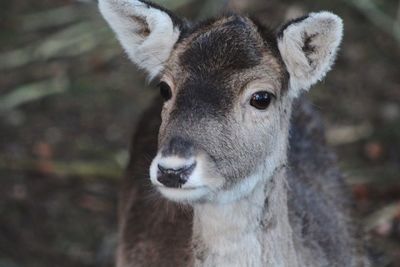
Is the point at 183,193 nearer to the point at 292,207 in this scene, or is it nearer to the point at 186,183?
the point at 186,183

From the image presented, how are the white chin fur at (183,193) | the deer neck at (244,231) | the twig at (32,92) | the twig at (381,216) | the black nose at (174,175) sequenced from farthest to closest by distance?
the twig at (32,92)
the twig at (381,216)
the deer neck at (244,231)
the white chin fur at (183,193)
the black nose at (174,175)

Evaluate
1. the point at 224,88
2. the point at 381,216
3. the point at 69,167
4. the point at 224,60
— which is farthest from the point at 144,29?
the point at 69,167

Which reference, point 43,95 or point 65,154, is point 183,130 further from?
point 43,95

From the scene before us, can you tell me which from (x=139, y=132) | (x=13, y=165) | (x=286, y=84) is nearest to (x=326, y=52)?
(x=286, y=84)

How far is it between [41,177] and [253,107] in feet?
12.6

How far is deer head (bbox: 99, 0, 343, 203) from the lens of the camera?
453 cm

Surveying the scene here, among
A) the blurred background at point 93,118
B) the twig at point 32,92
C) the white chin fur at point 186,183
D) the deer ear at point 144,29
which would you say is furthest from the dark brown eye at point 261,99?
the twig at point 32,92

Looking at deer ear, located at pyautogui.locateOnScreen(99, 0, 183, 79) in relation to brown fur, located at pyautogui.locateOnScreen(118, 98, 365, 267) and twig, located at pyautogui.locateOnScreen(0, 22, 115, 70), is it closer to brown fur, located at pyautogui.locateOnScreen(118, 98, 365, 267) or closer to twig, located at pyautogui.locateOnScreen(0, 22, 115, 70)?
brown fur, located at pyautogui.locateOnScreen(118, 98, 365, 267)

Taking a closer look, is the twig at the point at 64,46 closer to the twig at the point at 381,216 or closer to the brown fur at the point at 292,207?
the brown fur at the point at 292,207

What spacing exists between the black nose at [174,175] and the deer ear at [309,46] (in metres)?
0.88

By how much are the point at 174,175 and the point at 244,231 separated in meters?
0.68

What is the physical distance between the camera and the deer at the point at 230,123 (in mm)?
4586

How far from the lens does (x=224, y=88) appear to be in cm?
470

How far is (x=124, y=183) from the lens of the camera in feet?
22.2
